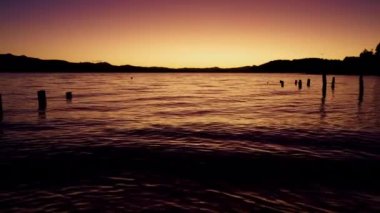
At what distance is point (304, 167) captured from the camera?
11219 millimetres

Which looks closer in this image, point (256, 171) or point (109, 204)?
point (109, 204)

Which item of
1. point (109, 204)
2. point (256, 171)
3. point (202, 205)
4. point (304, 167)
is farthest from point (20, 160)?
point (304, 167)

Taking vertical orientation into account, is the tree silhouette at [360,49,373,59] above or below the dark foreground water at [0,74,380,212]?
above

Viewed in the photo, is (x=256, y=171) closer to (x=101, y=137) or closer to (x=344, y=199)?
(x=344, y=199)

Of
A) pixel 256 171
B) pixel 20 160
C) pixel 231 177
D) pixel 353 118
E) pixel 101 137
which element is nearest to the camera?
pixel 231 177

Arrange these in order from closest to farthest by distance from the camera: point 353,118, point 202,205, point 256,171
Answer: point 202,205
point 256,171
point 353,118

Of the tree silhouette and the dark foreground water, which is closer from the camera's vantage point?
the dark foreground water

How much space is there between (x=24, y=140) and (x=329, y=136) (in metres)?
15.3

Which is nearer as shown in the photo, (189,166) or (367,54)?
(189,166)

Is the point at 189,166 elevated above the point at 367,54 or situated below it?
below

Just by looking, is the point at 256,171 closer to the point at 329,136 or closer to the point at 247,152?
the point at 247,152

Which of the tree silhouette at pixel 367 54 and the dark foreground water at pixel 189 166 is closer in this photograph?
the dark foreground water at pixel 189 166

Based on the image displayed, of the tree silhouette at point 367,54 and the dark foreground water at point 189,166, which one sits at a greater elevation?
the tree silhouette at point 367,54

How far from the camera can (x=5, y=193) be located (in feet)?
27.9
